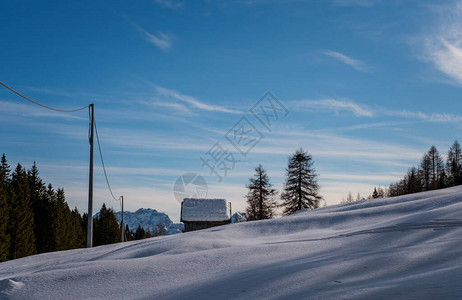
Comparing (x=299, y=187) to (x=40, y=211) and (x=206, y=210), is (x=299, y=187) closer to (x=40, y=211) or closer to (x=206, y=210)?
(x=206, y=210)

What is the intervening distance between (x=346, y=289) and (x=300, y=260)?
1.04 m

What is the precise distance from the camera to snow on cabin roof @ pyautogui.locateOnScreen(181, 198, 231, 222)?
37.4m

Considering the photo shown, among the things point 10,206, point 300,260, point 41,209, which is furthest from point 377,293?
point 41,209

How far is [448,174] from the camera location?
5941 centimetres

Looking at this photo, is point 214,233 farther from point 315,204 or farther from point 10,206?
point 10,206

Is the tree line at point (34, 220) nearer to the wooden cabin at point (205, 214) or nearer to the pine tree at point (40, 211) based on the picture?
the pine tree at point (40, 211)

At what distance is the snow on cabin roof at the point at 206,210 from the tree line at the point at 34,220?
51.7ft

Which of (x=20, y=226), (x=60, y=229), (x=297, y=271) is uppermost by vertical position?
(x=297, y=271)

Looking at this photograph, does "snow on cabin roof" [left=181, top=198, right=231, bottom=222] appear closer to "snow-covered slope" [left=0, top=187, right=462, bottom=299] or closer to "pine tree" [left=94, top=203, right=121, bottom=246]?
"pine tree" [left=94, top=203, right=121, bottom=246]

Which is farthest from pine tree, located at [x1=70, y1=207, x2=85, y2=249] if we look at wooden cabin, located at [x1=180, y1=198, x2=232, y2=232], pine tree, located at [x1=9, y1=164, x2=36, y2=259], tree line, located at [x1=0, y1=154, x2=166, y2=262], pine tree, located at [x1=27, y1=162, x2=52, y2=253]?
wooden cabin, located at [x1=180, y1=198, x2=232, y2=232]

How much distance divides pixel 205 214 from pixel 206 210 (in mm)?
461

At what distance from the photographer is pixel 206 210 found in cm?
3797

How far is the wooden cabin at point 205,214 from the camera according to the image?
37.3 m

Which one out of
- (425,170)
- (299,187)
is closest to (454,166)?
(425,170)
